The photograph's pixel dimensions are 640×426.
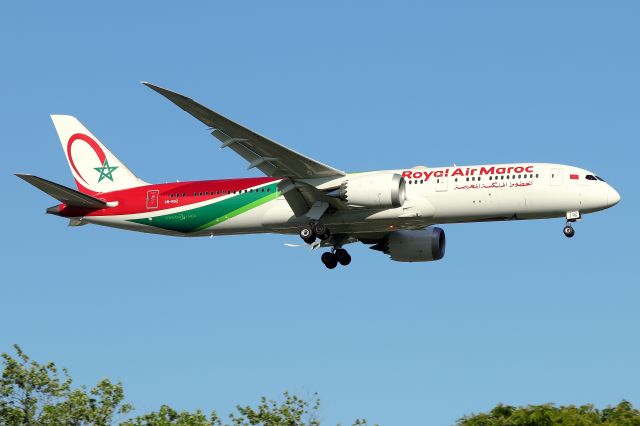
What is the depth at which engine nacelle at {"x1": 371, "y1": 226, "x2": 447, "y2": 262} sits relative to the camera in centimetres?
6362

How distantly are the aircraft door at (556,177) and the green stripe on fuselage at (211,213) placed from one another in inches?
484

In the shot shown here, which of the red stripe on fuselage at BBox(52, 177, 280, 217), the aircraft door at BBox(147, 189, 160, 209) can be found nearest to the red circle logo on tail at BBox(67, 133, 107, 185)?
the red stripe on fuselage at BBox(52, 177, 280, 217)

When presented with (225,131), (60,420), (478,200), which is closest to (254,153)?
(225,131)

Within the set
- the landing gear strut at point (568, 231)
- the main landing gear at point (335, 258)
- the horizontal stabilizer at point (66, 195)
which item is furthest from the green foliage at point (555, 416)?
the horizontal stabilizer at point (66, 195)

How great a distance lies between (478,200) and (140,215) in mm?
16328

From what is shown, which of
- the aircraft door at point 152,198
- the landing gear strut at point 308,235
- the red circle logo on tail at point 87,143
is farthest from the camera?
the red circle logo on tail at point 87,143

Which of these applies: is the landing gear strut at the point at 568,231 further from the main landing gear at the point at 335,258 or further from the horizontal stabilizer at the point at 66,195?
the horizontal stabilizer at the point at 66,195

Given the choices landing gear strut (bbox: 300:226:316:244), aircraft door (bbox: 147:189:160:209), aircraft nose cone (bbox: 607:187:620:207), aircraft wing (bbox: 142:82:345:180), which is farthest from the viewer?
aircraft door (bbox: 147:189:160:209)

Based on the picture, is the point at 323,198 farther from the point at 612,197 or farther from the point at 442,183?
the point at 612,197

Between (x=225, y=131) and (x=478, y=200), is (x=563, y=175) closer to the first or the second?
(x=478, y=200)

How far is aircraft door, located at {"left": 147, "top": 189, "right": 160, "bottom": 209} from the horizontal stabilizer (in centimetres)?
223

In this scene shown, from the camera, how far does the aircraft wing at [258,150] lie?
54.1 metres

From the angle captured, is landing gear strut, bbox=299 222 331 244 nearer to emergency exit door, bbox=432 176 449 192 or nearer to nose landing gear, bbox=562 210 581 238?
emergency exit door, bbox=432 176 449 192

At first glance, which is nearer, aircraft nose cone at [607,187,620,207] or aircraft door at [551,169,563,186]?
aircraft nose cone at [607,187,620,207]
